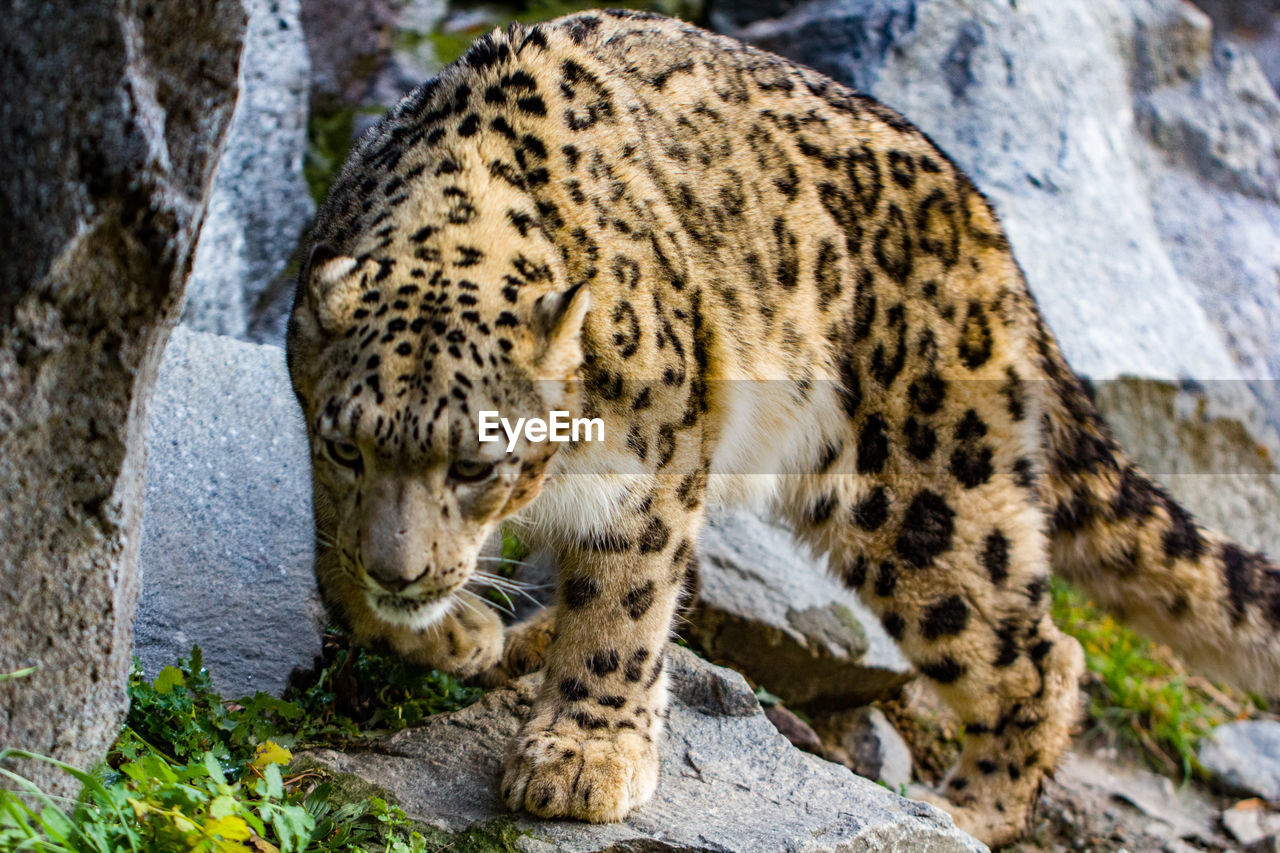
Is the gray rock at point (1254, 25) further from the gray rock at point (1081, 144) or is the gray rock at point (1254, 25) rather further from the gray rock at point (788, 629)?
the gray rock at point (788, 629)

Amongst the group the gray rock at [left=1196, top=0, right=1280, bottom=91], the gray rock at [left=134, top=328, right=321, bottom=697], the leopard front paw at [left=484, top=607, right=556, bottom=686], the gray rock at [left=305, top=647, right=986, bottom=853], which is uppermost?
the gray rock at [left=1196, top=0, right=1280, bottom=91]

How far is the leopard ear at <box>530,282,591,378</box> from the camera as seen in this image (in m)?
3.73

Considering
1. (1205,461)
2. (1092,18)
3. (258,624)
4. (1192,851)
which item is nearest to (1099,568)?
(1192,851)

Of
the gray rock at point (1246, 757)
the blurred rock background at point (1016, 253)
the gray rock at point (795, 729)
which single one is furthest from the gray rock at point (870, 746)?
the gray rock at point (1246, 757)

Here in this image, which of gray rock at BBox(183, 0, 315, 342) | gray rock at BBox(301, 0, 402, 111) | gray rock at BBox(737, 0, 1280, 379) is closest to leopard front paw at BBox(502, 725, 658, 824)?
gray rock at BBox(183, 0, 315, 342)

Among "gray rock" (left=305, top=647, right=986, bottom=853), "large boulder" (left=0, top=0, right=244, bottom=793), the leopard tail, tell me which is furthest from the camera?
the leopard tail

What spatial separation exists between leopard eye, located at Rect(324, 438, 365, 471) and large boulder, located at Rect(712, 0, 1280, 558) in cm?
576

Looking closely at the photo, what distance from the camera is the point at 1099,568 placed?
5824 mm

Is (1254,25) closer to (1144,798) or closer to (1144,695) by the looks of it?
(1144,695)

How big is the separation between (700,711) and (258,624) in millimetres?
1881

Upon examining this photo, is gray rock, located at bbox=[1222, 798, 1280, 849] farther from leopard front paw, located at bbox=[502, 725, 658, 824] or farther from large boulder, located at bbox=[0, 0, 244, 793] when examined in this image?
large boulder, located at bbox=[0, 0, 244, 793]

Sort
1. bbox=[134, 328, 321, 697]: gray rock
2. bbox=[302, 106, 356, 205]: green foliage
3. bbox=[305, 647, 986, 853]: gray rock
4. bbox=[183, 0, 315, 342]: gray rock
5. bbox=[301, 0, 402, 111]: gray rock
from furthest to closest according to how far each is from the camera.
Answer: bbox=[301, 0, 402, 111]: gray rock → bbox=[302, 106, 356, 205]: green foliage → bbox=[183, 0, 315, 342]: gray rock → bbox=[134, 328, 321, 697]: gray rock → bbox=[305, 647, 986, 853]: gray rock

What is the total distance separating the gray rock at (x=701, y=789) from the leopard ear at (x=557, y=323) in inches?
60.5

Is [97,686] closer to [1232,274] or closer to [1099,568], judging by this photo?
[1099,568]
